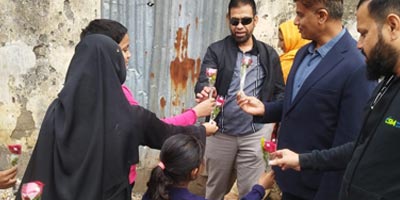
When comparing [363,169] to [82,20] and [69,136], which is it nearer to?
[69,136]

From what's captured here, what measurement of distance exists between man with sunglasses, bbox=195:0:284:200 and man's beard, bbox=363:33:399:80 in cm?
197

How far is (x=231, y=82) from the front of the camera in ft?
13.2

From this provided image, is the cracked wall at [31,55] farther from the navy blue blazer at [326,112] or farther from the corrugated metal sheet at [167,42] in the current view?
the navy blue blazer at [326,112]

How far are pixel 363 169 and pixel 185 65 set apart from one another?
3.03 meters

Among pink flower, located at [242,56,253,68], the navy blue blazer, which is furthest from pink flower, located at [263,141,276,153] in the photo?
pink flower, located at [242,56,253,68]

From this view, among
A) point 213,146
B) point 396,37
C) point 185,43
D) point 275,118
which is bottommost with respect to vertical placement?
point 213,146

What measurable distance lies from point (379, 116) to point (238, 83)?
2.13 m

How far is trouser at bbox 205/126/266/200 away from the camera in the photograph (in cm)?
412

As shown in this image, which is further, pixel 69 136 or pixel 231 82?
pixel 231 82

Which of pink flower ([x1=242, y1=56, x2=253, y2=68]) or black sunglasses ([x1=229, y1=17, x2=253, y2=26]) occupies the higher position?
black sunglasses ([x1=229, y1=17, x2=253, y2=26])

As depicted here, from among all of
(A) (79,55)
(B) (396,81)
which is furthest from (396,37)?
(A) (79,55)

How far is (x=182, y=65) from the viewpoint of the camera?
480 cm

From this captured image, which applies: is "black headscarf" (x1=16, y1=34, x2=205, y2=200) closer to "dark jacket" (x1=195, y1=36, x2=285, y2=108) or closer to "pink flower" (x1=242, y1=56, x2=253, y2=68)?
"pink flower" (x1=242, y1=56, x2=253, y2=68)

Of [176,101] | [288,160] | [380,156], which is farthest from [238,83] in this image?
[380,156]
